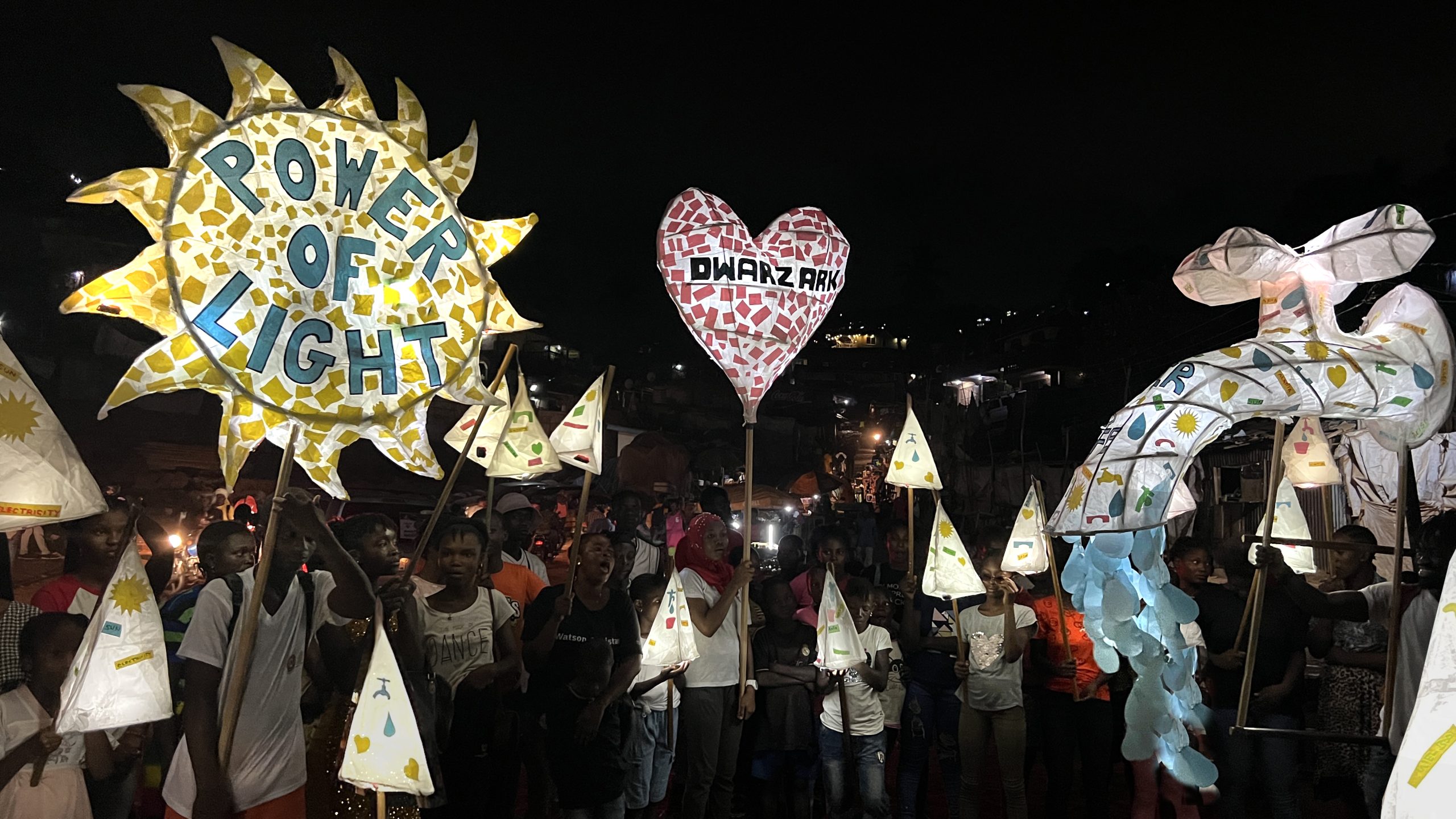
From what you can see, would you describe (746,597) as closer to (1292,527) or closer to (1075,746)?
(1075,746)

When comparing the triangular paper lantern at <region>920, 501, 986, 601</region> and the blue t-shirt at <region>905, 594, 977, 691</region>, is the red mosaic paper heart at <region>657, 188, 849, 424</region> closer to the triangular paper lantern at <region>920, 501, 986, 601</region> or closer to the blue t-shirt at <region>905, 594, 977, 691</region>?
the triangular paper lantern at <region>920, 501, 986, 601</region>

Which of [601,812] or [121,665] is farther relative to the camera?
[601,812]

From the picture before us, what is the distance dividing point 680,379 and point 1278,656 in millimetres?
25020

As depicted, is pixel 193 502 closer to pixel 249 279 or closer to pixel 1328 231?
pixel 249 279

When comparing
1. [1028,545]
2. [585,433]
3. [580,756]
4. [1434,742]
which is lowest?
[580,756]

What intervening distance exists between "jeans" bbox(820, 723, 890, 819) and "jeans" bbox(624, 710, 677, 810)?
0.87 metres

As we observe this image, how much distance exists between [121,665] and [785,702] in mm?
3100

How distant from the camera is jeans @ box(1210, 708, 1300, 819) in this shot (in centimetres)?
452

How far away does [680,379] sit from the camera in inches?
1155

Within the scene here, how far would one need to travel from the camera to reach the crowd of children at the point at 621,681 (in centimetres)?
316

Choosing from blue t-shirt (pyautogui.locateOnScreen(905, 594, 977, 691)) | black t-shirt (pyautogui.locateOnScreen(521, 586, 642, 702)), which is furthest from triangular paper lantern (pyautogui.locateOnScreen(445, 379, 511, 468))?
blue t-shirt (pyautogui.locateOnScreen(905, 594, 977, 691))

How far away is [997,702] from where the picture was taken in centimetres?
510

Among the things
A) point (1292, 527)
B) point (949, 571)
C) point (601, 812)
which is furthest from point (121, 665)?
point (1292, 527)

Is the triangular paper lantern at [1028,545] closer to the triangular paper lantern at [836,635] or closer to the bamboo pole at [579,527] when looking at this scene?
the triangular paper lantern at [836,635]
